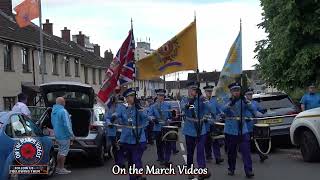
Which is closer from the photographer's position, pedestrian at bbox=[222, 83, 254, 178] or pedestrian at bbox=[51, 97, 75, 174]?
pedestrian at bbox=[222, 83, 254, 178]

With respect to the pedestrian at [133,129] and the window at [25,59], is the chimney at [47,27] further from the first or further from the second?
the pedestrian at [133,129]

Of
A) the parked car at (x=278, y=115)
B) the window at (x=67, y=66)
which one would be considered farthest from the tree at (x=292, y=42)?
the window at (x=67, y=66)

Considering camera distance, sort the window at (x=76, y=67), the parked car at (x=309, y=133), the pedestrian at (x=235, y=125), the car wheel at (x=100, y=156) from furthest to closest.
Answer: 1. the window at (x=76, y=67)
2. the car wheel at (x=100, y=156)
3. the parked car at (x=309, y=133)
4. the pedestrian at (x=235, y=125)

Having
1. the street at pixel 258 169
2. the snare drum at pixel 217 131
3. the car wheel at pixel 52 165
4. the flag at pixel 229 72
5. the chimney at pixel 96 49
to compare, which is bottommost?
the street at pixel 258 169

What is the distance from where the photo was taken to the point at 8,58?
32469 mm

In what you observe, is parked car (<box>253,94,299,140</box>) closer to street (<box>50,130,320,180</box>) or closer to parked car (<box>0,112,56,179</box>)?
street (<box>50,130,320,180</box>)

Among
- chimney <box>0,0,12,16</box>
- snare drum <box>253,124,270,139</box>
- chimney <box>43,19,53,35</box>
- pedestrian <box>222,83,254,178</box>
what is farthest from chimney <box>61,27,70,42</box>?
pedestrian <box>222,83,254,178</box>

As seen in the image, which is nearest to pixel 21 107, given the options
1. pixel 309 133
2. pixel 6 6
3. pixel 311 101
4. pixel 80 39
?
pixel 309 133

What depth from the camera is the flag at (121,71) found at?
12873 mm

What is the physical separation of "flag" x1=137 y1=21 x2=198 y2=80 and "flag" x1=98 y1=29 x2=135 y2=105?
0.45 m

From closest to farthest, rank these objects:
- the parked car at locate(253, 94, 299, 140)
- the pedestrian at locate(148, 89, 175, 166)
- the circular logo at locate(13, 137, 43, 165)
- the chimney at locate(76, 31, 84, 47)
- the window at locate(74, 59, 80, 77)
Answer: the circular logo at locate(13, 137, 43, 165), the pedestrian at locate(148, 89, 175, 166), the parked car at locate(253, 94, 299, 140), the window at locate(74, 59, 80, 77), the chimney at locate(76, 31, 84, 47)

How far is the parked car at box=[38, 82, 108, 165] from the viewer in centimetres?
1446

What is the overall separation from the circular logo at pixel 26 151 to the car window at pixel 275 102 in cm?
805

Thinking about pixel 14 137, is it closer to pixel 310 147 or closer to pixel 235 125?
pixel 235 125
